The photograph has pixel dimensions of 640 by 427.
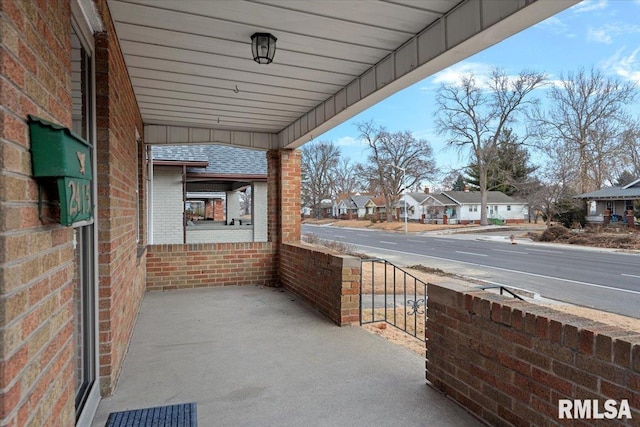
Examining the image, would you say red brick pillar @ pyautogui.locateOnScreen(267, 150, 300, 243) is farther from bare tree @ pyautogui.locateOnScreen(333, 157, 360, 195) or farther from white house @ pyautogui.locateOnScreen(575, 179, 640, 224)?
bare tree @ pyautogui.locateOnScreen(333, 157, 360, 195)

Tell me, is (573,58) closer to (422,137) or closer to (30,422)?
(422,137)

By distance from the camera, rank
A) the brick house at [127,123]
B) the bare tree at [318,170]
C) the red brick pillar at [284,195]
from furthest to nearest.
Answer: the bare tree at [318,170] → the red brick pillar at [284,195] → the brick house at [127,123]

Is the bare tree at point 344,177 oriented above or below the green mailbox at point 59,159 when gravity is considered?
above

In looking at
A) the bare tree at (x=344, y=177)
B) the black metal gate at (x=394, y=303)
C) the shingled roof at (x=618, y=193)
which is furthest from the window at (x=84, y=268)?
the bare tree at (x=344, y=177)

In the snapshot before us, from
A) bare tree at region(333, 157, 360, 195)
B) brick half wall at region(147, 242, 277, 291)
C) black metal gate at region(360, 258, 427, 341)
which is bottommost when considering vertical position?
black metal gate at region(360, 258, 427, 341)

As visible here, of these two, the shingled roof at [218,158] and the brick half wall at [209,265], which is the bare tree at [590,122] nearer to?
the shingled roof at [218,158]

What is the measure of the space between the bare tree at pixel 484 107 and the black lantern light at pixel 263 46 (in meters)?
34.6

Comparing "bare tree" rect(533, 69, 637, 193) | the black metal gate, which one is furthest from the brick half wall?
"bare tree" rect(533, 69, 637, 193)

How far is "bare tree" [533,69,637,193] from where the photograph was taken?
30812 millimetres

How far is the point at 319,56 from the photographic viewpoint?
3.65 meters

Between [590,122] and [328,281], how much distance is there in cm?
3454

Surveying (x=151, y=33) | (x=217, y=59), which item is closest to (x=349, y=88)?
(x=217, y=59)

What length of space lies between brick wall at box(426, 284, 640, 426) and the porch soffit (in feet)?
5.74

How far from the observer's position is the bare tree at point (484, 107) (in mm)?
33812
